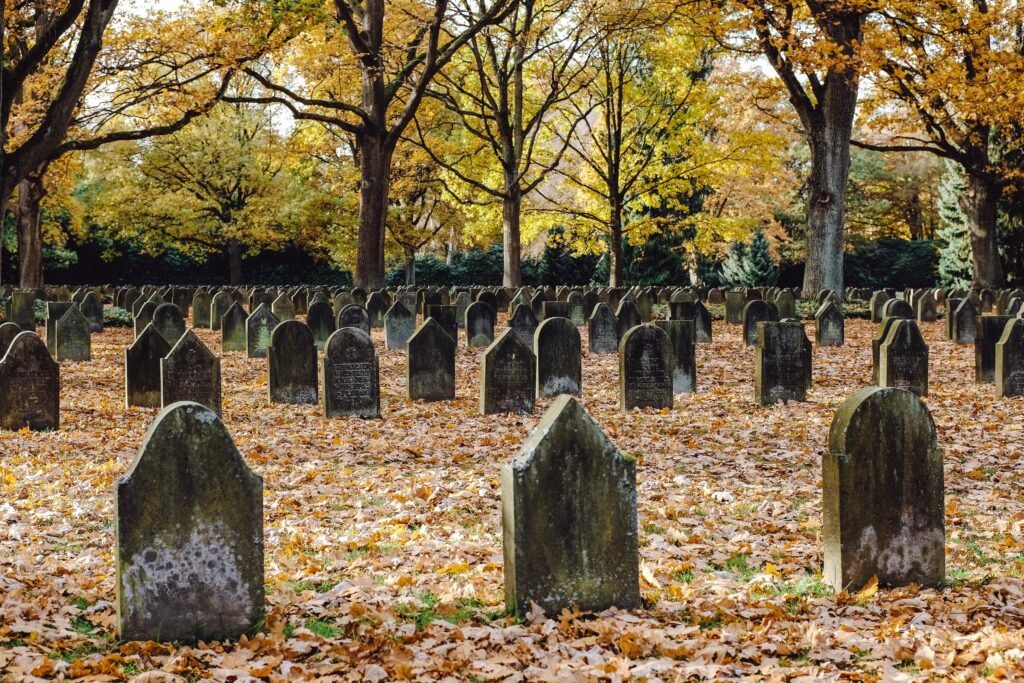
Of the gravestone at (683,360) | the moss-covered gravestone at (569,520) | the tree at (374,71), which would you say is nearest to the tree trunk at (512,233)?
the tree at (374,71)

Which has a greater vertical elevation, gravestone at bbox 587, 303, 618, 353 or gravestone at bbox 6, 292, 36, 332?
gravestone at bbox 6, 292, 36, 332

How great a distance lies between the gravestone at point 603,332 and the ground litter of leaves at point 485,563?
18.7 feet

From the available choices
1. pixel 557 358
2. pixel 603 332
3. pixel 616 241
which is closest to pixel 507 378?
pixel 557 358

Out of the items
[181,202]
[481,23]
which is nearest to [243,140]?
[181,202]

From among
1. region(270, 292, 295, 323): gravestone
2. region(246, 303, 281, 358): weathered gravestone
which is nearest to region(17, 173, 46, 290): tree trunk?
region(270, 292, 295, 323): gravestone

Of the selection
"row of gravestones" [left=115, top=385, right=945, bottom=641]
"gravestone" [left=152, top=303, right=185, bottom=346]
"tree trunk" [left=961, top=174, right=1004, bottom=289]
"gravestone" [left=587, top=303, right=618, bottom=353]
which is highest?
"tree trunk" [left=961, top=174, right=1004, bottom=289]

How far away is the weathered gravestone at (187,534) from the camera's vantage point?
15.1 ft

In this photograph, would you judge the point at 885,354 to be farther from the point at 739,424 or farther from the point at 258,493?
the point at 258,493

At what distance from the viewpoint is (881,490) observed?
532 centimetres

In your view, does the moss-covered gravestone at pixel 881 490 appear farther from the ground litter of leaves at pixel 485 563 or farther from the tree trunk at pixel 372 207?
the tree trunk at pixel 372 207

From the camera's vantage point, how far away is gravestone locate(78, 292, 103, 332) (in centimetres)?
2242

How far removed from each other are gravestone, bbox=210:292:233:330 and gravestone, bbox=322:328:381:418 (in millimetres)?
11847

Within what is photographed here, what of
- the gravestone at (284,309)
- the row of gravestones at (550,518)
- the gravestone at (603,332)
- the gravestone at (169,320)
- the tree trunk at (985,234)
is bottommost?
the row of gravestones at (550,518)

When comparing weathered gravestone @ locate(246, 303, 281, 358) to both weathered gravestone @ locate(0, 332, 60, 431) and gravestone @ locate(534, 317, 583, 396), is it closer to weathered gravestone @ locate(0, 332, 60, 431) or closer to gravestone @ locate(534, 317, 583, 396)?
gravestone @ locate(534, 317, 583, 396)
